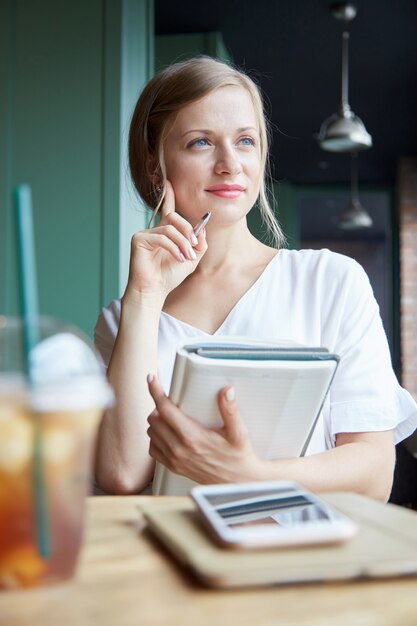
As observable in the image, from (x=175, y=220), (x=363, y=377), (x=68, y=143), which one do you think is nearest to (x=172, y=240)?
(x=175, y=220)

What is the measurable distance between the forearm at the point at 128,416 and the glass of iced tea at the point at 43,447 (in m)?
0.87

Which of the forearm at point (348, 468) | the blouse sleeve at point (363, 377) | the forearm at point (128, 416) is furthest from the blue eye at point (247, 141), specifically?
the forearm at point (348, 468)

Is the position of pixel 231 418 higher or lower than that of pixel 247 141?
lower

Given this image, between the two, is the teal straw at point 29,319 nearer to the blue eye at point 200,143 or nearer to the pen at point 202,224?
the pen at point 202,224

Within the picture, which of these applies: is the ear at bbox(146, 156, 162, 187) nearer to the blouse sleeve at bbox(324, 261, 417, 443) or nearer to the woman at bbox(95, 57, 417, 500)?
the woman at bbox(95, 57, 417, 500)

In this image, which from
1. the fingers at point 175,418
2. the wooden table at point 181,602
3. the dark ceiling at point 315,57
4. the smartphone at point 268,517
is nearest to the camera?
the wooden table at point 181,602

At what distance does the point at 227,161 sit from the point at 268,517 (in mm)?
1056

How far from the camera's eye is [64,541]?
1.79 feet

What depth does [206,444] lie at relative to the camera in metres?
1.04

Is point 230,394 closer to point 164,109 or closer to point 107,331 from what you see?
point 107,331

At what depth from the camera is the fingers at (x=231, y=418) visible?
96 cm

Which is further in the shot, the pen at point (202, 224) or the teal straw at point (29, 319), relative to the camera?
the pen at point (202, 224)

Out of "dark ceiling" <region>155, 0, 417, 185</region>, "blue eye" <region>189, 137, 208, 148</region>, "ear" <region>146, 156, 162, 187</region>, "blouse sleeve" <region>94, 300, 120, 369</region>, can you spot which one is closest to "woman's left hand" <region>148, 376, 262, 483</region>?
"blouse sleeve" <region>94, 300, 120, 369</region>

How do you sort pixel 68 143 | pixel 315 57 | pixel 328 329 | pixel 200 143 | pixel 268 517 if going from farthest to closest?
pixel 315 57 → pixel 68 143 → pixel 200 143 → pixel 328 329 → pixel 268 517
